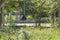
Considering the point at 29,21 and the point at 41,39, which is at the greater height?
the point at 41,39

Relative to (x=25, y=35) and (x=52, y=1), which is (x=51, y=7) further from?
(x=25, y=35)

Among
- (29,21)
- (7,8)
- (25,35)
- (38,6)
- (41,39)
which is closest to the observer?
(25,35)

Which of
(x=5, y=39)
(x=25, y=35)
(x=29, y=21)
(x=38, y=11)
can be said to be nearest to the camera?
(x=25, y=35)

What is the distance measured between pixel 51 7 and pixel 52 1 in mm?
393

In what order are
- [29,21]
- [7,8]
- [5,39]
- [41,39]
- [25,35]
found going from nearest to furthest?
[25,35], [5,39], [41,39], [7,8], [29,21]

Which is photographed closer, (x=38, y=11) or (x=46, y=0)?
(x=46, y=0)

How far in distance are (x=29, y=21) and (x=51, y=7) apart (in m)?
5.55

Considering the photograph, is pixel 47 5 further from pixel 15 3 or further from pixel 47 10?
pixel 15 3

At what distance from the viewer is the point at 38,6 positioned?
1128cm

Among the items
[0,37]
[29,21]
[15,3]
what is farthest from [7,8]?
[29,21]

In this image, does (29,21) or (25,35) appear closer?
(25,35)

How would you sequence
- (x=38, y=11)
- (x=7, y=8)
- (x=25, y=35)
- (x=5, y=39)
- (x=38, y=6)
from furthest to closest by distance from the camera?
(x=38, y=11) < (x=38, y=6) < (x=7, y=8) < (x=5, y=39) < (x=25, y=35)

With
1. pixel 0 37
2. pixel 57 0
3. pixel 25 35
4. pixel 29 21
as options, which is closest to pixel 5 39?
pixel 0 37

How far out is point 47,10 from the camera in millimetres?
11867
